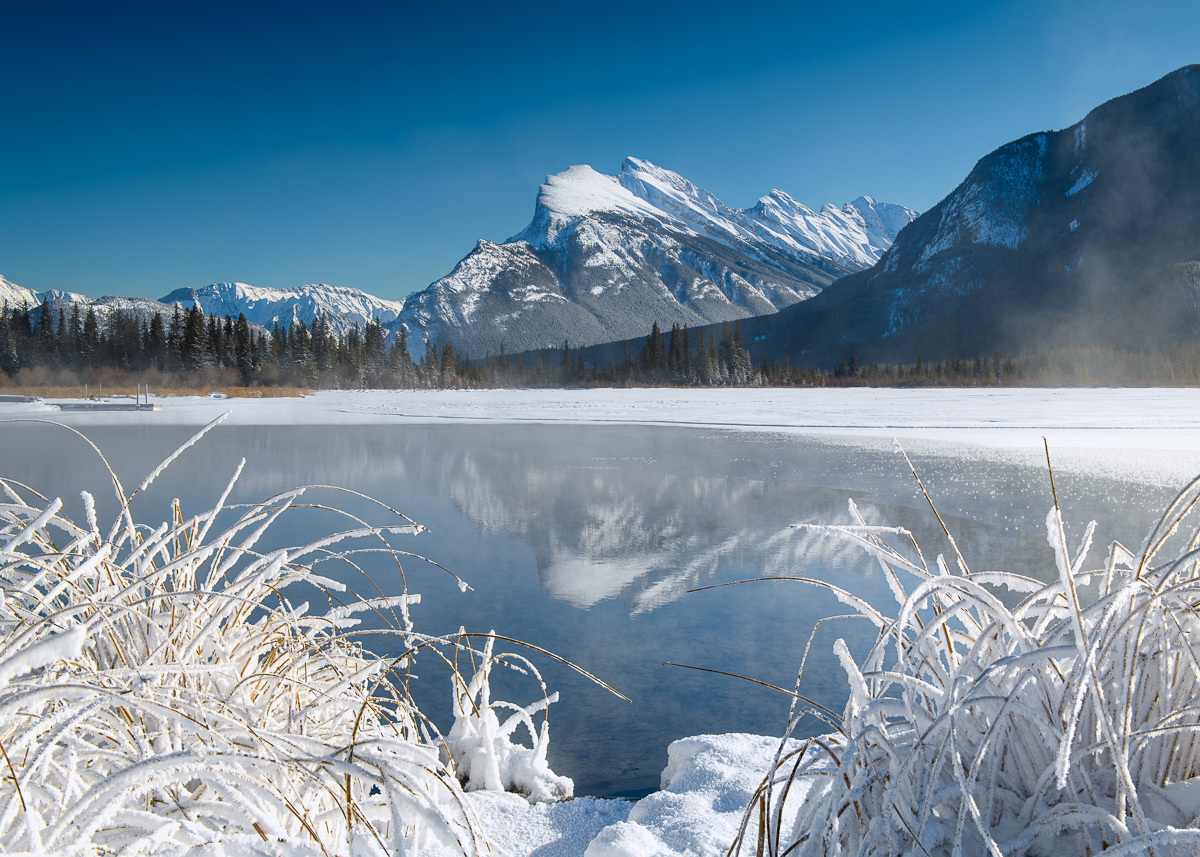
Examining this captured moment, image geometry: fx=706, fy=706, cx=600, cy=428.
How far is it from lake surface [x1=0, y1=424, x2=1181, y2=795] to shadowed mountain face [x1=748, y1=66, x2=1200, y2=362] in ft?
349

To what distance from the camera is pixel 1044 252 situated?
416ft

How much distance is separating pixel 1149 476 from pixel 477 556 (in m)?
7.55

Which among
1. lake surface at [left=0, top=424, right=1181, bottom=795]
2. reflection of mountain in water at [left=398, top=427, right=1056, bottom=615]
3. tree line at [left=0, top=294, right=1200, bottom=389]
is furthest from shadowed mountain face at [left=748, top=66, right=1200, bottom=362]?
lake surface at [left=0, top=424, right=1181, bottom=795]

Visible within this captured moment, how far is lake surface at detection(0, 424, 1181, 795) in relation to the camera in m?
3.07

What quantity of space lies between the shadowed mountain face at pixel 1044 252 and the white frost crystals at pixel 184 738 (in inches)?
4487

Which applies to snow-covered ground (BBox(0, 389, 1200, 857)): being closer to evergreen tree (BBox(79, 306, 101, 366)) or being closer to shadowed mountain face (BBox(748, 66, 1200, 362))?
evergreen tree (BBox(79, 306, 101, 366))

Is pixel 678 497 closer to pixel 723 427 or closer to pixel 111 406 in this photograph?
pixel 723 427

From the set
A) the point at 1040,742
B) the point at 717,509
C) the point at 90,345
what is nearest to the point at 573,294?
the point at 90,345

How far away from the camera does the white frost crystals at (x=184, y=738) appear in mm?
896

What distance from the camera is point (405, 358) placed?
84.1 metres

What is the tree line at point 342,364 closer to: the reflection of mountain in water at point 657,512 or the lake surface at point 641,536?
the lake surface at point 641,536

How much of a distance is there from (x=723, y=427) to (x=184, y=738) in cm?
1621

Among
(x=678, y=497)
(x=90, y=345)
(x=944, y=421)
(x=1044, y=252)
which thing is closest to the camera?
(x=678, y=497)

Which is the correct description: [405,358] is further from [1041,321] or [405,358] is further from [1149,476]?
[1041,321]
